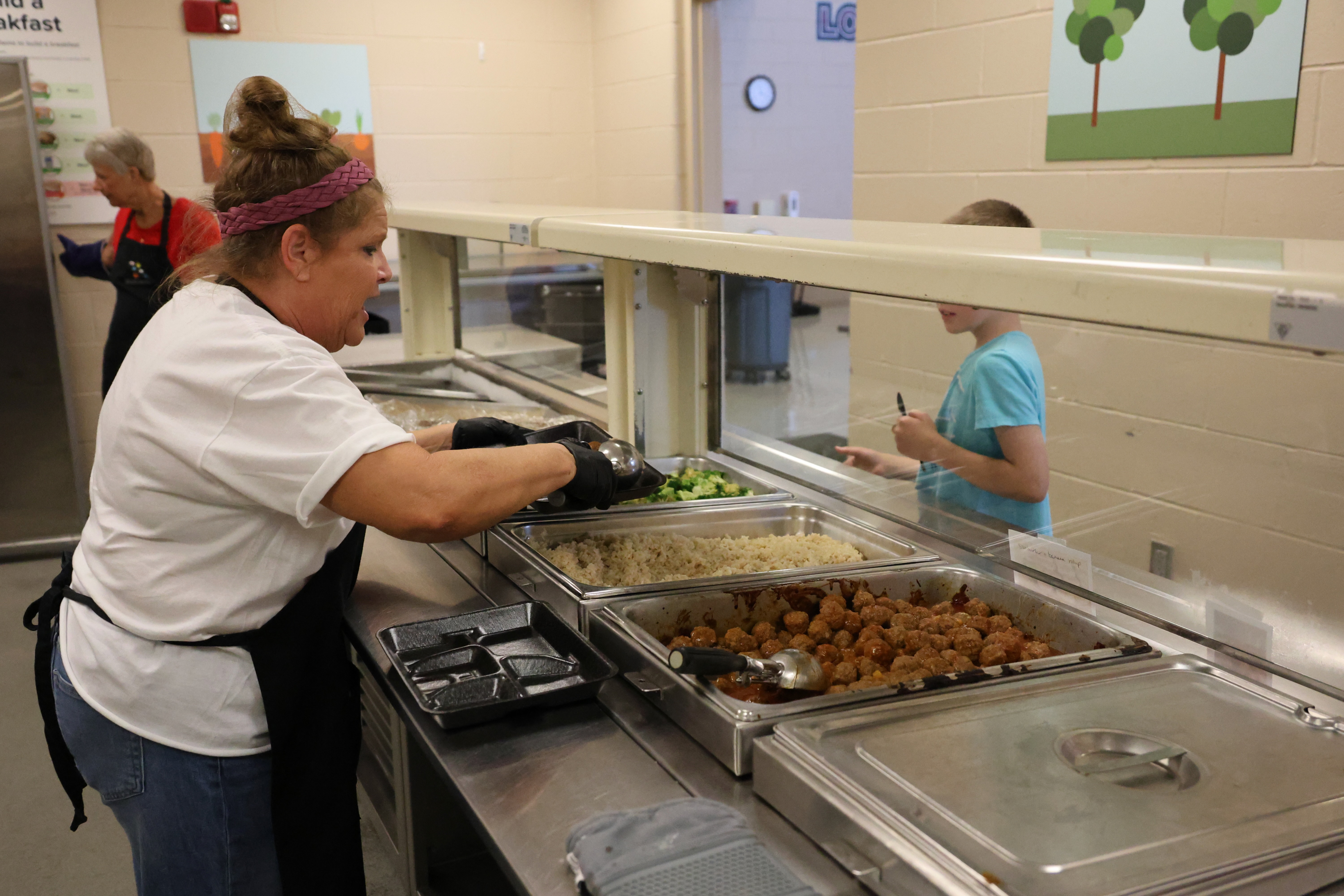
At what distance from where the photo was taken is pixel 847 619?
1516 mm

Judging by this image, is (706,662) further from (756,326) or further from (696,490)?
(756,326)

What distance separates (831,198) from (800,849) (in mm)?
5912

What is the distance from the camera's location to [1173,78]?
2.55 meters

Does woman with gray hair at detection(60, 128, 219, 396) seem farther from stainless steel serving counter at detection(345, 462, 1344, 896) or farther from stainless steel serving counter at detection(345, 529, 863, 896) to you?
stainless steel serving counter at detection(345, 529, 863, 896)

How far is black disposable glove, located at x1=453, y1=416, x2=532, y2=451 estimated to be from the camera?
1976mm

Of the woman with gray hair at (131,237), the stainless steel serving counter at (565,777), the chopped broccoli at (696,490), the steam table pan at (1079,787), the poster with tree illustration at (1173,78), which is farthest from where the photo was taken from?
the woman with gray hair at (131,237)

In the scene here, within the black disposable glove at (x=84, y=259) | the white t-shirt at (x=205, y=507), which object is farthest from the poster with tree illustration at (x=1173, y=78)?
the black disposable glove at (x=84, y=259)

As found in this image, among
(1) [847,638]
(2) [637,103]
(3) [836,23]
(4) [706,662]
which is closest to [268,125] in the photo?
(4) [706,662]

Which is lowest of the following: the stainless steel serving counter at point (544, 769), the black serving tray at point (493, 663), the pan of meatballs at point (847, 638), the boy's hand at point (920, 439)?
the stainless steel serving counter at point (544, 769)

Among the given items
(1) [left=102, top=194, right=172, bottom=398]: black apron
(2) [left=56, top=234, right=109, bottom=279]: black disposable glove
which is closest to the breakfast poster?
(2) [left=56, top=234, right=109, bottom=279]: black disposable glove

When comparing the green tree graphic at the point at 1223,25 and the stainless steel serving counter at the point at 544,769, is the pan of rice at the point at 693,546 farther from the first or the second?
the green tree graphic at the point at 1223,25

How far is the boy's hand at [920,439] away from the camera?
77.8 inches

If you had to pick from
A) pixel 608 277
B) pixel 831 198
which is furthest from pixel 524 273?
pixel 831 198

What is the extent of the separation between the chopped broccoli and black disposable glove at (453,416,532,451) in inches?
9.9
